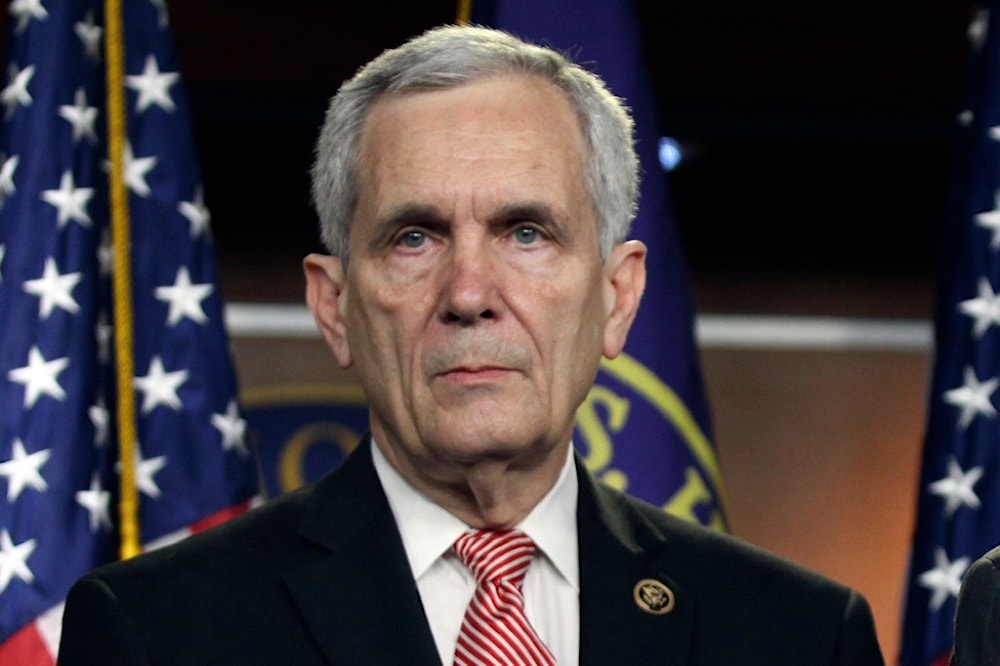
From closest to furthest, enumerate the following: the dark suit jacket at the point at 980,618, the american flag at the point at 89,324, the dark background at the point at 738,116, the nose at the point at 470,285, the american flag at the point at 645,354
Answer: the dark suit jacket at the point at 980,618 < the nose at the point at 470,285 < the american flag at the point at 89,324 < the american flag at the point at 645,354 < the dark background at the point at 738,116

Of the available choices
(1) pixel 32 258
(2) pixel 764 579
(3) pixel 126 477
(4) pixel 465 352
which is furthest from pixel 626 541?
(1) pixel 32 258

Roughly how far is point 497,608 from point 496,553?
8 centimetres

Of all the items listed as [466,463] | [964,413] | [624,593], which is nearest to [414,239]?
[466,463]

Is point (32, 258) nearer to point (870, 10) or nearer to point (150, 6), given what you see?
point (150, 6)

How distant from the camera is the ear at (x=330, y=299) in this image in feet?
6.24

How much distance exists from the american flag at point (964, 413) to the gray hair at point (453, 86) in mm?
801

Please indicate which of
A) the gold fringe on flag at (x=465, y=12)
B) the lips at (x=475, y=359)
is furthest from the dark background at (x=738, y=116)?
the lips at (x=475, y=359)

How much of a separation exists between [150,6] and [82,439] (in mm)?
729

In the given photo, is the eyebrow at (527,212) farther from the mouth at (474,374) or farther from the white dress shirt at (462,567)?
the white dress shirt at (462,567)

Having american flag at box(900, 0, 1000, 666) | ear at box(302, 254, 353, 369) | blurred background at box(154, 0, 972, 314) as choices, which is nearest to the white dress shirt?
ear at box(302, 254, 353, 369)

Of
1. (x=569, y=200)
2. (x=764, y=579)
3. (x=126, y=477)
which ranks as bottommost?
(x=126, y=477)

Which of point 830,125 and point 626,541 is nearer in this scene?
point 626,541

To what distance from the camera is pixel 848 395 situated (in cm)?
354

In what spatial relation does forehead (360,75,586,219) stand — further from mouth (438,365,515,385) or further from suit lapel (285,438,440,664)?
suit lapel (285,438,440,664)
